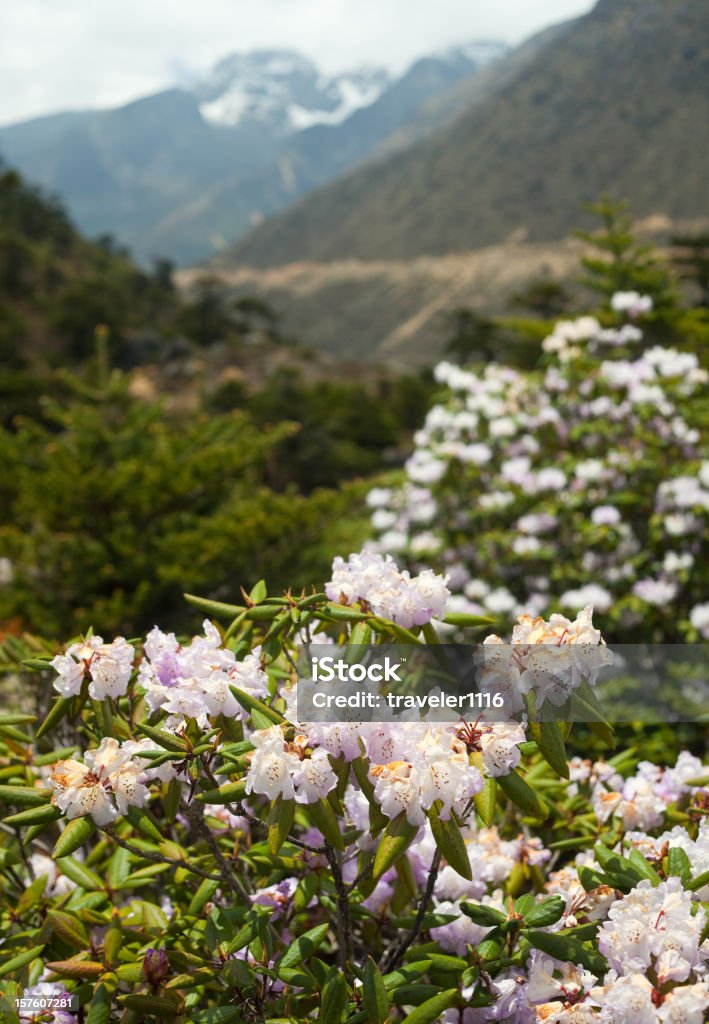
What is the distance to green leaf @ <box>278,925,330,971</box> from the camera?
133cm

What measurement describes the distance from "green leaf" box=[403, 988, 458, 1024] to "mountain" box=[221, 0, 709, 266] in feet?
285

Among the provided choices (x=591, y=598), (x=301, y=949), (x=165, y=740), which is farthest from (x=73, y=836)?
(x=591, y=598)

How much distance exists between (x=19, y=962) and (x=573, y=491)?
12.5 ft

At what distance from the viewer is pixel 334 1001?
121 cm

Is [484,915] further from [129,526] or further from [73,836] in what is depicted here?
[129,526]

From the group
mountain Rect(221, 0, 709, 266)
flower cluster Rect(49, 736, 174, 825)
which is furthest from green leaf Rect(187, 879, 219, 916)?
mountain Rect(221, 0, 709, 266)

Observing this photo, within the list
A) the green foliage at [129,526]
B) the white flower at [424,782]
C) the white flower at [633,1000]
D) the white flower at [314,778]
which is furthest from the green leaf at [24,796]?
the green foliage at [129,526]

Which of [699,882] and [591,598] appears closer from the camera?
[699,882]

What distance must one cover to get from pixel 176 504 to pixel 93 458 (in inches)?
33.3

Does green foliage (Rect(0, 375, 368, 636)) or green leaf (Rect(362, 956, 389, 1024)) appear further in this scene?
green foliage (Rect(0, 375, 368, 636))

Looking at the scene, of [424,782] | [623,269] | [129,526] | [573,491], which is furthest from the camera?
[623,269]

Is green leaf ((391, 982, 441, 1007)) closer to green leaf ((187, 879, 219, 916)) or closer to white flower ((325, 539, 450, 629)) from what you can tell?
green leaf ((187, 879, 219, 916))

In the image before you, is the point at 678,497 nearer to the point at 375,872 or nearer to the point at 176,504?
the point at 375,872

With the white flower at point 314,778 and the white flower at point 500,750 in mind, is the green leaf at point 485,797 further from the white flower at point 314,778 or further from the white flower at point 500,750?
the white flower at point 314,778
